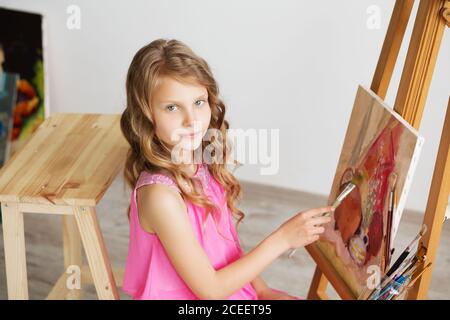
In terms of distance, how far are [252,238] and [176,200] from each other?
1.21m

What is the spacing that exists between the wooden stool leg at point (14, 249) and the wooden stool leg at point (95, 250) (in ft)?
0.47

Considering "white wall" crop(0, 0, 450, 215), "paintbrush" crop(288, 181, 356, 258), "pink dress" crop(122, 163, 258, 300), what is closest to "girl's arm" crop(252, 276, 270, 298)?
"pink dress" crop(122, 163, 258, 300)

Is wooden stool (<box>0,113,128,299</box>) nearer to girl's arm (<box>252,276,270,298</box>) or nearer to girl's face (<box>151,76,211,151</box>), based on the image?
girl's face (<box>151,76,211,151</box>)

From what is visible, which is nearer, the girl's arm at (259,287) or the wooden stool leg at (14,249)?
the wooden stool leg at (14,249)

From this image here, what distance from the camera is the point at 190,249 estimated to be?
1.15 meters

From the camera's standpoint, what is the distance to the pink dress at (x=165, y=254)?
Answer: 1265 mm

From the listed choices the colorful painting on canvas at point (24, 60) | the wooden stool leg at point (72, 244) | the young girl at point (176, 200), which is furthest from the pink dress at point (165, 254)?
the colorful painting on canvas at point (24, 60)

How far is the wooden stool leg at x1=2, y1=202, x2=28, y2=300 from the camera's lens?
1305mm

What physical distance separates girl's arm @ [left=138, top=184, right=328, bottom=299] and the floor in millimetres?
797

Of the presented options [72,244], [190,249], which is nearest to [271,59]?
[72,244]

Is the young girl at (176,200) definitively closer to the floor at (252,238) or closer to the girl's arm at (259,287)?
the girl's arm at (259,287)

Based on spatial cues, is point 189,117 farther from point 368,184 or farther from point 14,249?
point 14,249
